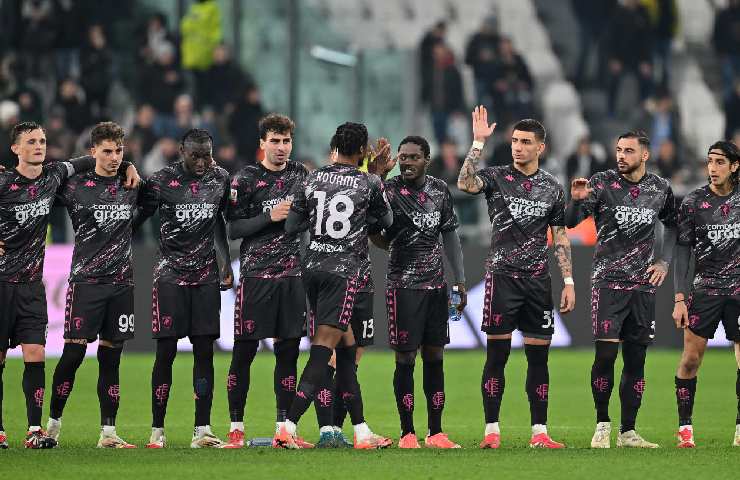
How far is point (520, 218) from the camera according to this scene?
11.0m

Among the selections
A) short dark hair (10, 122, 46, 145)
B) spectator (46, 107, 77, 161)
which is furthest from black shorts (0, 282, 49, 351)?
spectator (46, 107, 77, 161)

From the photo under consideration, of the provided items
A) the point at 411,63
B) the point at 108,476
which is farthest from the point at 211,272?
the point at 411,63

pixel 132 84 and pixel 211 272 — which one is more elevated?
pixel 132 84

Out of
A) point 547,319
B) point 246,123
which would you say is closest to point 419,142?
point 547,319

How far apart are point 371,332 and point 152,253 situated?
8.48 m

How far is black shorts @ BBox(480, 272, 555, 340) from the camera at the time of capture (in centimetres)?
1095

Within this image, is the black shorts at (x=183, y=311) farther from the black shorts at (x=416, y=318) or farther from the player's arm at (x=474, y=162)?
the player's arm at (x=474, y=162)

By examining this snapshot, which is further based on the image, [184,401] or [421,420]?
[184,401]

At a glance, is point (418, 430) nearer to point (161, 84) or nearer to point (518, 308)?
point (518, 308)

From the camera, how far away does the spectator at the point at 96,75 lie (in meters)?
23.5

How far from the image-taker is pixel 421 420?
13.1 metres

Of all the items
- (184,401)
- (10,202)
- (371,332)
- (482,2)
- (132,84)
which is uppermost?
(482,2)

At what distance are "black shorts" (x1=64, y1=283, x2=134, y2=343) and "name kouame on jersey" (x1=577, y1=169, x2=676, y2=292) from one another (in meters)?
3.41

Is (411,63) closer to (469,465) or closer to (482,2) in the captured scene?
(482,2)
